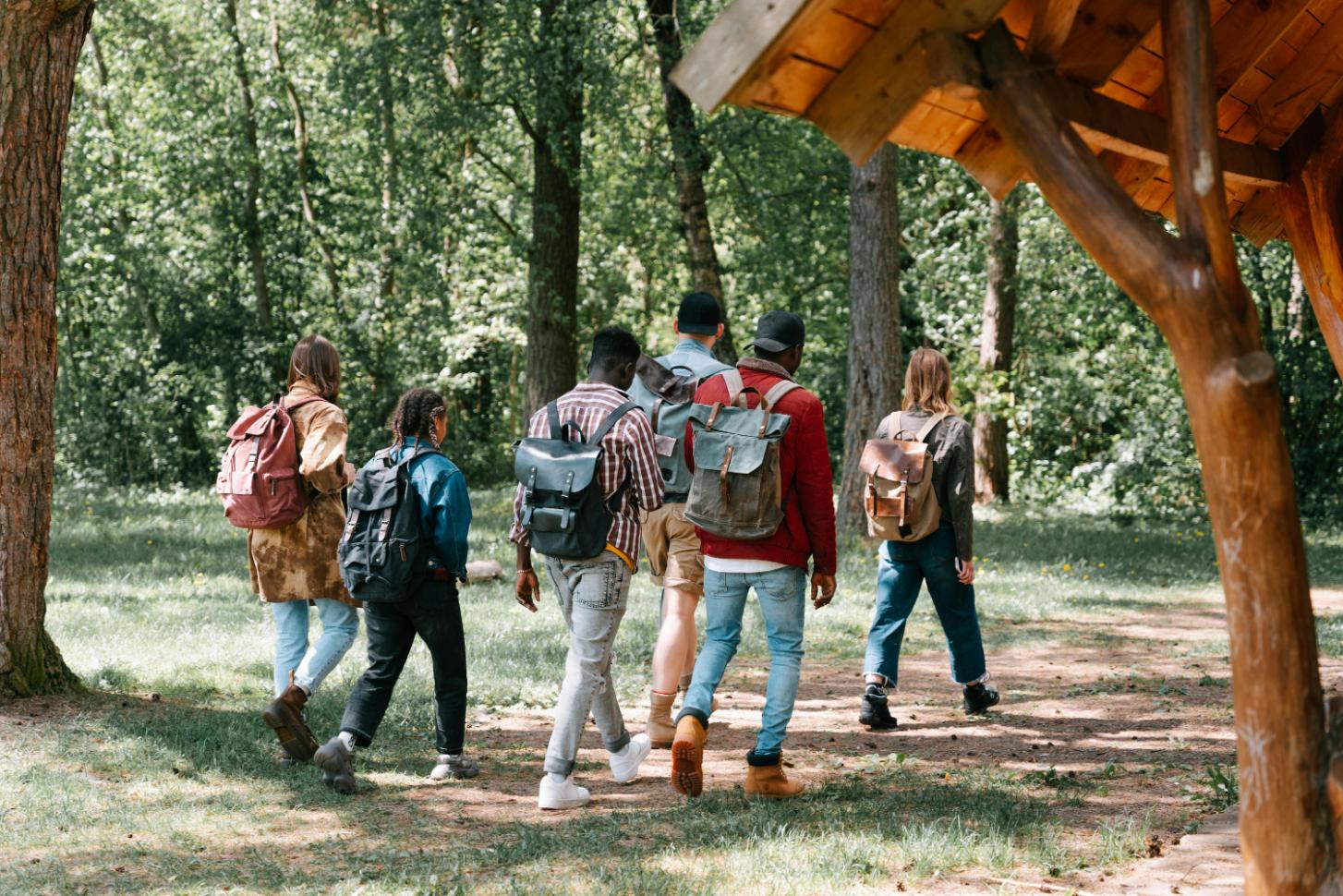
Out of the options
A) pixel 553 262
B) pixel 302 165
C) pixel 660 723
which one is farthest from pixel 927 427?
pixel 302 165

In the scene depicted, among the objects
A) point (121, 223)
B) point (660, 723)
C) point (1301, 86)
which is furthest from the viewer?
point (121, 223)

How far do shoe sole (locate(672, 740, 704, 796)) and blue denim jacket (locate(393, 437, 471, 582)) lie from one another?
1.27m

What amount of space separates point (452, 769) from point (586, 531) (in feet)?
5.29

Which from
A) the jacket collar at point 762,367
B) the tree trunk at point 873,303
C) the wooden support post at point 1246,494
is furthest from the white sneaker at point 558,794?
the tree trunk at point 873,303

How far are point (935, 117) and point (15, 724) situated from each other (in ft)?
19.0

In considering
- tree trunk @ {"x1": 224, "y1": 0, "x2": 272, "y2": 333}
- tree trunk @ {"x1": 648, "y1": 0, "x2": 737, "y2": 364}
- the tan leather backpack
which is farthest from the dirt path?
tree trunk @ {"x1": 224, "y1": 0, "x2": 272, "y2": 333}

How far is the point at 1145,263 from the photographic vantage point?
3.88 metres

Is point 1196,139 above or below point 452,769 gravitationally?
above

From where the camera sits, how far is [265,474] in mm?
6828

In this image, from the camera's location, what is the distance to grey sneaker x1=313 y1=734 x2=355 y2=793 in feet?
20.6

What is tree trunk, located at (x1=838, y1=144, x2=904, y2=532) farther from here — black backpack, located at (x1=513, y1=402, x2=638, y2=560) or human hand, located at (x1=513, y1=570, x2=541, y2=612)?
black backpack, located at (x1=513, y1=402, x2=638, y2=560)

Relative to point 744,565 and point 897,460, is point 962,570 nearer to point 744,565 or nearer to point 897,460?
point 897,460

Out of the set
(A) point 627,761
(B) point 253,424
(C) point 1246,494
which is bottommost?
(A) point 627,761

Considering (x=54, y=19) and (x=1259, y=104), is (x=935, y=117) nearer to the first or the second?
(x=1259, y=104)
